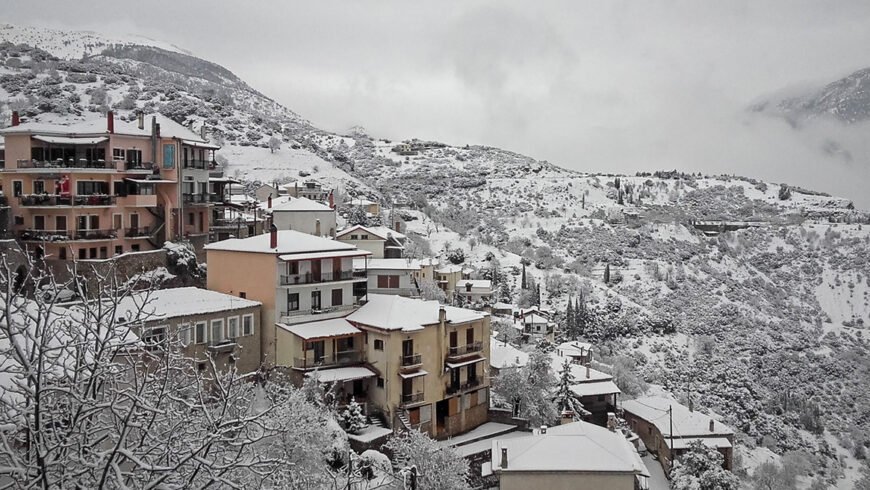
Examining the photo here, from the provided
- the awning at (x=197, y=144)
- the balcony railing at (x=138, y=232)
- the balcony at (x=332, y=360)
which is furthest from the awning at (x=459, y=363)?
the awning at (x=197, y=144)

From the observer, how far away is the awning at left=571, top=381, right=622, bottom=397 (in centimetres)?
3728

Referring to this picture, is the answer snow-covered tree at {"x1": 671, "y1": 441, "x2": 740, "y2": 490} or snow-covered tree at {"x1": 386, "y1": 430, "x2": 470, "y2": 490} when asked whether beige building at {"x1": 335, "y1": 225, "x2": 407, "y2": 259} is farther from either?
snow-covered tree at {"x1": 386, "y1": 430, "x2": 470, "y2": 490}

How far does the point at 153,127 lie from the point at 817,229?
11089 centimetres

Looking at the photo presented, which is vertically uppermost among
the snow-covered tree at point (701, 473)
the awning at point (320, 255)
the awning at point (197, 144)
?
the awning at point (197, 144)

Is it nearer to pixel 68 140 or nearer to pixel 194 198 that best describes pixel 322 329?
pixel 194 198

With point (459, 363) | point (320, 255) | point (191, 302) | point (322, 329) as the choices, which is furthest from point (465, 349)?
point (191, 302)

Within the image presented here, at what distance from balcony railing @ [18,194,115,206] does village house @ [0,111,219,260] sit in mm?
38

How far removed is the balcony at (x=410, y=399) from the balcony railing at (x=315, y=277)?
5925 mm

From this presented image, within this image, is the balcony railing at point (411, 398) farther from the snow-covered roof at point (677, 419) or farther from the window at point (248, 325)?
the snow-covered roof at point (677, 419)

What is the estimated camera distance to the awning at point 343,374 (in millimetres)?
25938

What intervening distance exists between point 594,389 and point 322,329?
55.7 ft

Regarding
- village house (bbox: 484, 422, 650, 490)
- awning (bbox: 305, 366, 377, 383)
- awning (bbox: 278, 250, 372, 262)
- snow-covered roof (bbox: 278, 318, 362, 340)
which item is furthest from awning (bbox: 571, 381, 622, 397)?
village house (bbox: 484, 422, 650, 490)

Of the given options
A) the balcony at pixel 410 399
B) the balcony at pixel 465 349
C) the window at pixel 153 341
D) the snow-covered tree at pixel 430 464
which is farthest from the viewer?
the balcony at pixel 465 349

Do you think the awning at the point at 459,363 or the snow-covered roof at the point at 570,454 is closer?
the snow-covered roof at the point at 570,454
